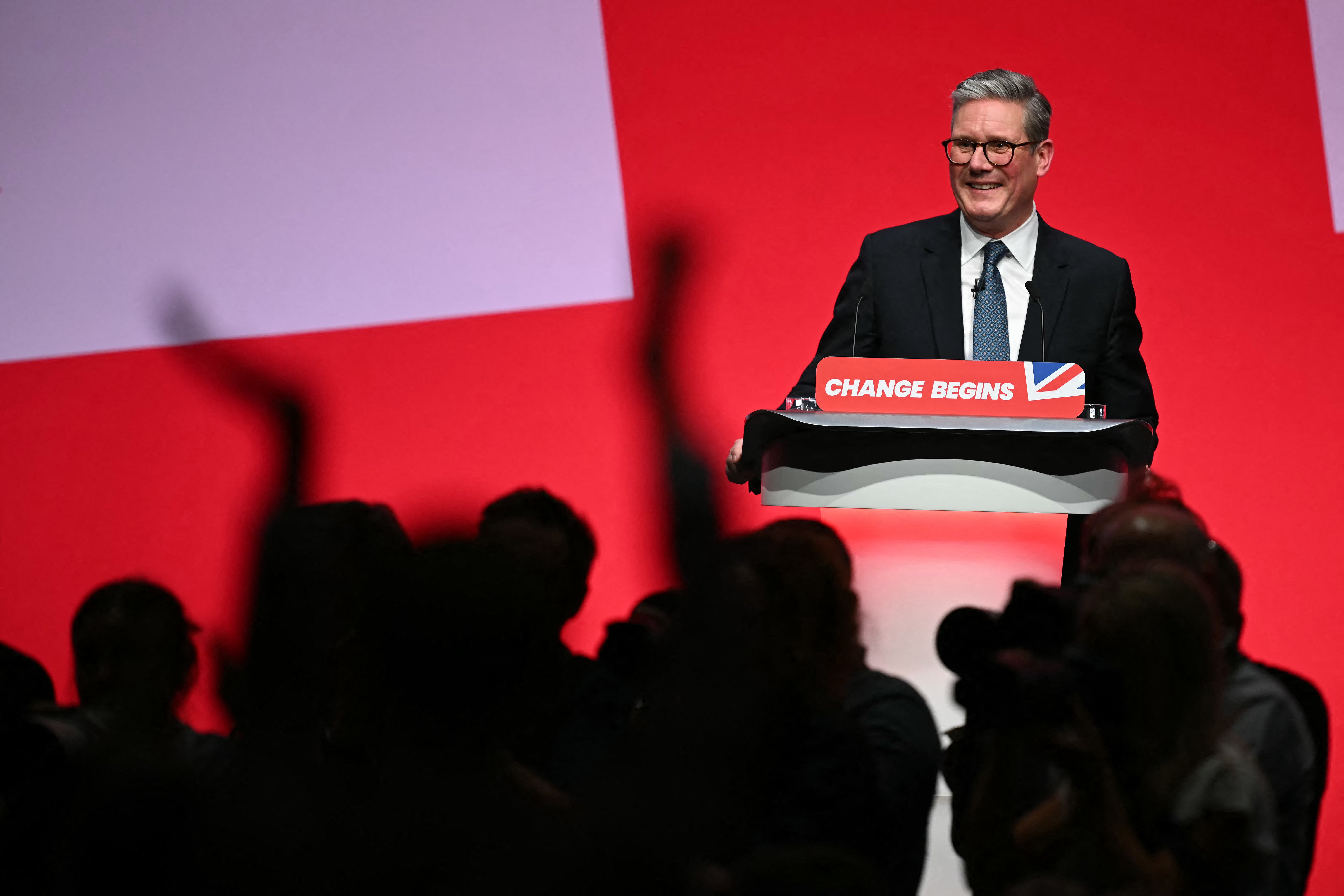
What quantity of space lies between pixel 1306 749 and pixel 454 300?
2.54m

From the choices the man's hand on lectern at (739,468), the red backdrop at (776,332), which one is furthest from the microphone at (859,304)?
the red backdrop at (776,332)

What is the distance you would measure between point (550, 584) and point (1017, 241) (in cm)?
100

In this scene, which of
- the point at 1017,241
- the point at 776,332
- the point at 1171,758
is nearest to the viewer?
the point at 1171,758

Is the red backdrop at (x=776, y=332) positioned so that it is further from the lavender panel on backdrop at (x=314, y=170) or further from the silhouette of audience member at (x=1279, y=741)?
the silhouette of audience member at (x=1279, y=741)

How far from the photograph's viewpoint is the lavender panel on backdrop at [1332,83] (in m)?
3.19

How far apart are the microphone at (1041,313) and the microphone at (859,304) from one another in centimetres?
24

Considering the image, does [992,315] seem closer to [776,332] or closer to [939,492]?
[939,492]

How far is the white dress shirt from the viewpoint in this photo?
2076mm

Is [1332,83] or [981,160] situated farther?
[1332,83]

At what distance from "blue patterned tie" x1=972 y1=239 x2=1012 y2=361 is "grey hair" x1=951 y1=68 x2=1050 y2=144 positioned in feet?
0.60

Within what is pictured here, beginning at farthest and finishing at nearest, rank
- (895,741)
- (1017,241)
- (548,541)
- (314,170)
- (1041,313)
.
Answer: (314,170)
(1017,241)
(1041,313)
(548,541)
(895,741)

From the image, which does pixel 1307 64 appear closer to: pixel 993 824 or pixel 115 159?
pixel 993 824

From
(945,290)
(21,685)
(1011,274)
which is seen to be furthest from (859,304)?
(21,685)

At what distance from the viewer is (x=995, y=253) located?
2.08 m
